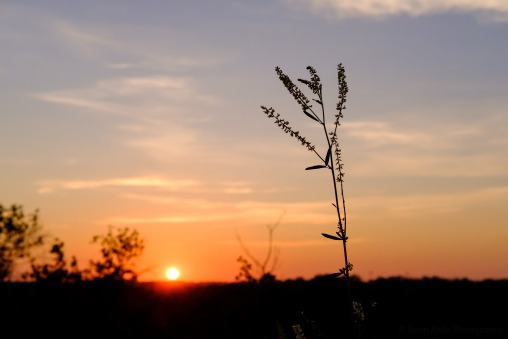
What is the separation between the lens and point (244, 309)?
110 feet

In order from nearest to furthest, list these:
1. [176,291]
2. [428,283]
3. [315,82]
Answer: [315,82] < [428,283] < [176,291]

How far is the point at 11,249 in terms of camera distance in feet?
104

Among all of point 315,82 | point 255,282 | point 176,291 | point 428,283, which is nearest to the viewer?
point 315,82

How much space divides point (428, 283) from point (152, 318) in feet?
53.2

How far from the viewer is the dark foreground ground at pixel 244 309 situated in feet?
101

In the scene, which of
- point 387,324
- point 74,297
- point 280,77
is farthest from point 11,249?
point 280,77

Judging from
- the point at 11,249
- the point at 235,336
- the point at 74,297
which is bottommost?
the point at 235,336

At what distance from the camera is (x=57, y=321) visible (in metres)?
31.4

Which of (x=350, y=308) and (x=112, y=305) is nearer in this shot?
(x=350, y=308)

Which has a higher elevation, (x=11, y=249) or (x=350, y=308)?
(x=11, y=249)

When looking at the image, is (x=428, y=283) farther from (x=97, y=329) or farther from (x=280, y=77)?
(x=280, y=77)

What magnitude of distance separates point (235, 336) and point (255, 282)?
108 inches

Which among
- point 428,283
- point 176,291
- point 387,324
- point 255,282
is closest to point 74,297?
point 255,282

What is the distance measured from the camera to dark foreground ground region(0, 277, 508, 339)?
30.8m
